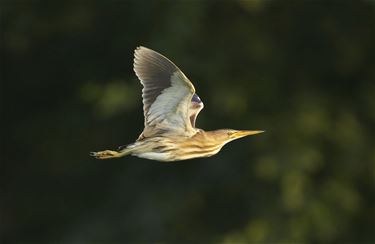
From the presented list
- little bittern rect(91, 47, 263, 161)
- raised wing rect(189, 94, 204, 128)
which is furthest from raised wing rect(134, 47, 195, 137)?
raised wing rect(189, 94, 204, 128)

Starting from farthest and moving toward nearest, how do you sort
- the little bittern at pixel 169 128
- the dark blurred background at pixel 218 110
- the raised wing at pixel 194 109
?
1. the dark blurred background at pixel 218 110
2. the raised wing at pixel 194 109
3. the little bittern at pixel 169 128

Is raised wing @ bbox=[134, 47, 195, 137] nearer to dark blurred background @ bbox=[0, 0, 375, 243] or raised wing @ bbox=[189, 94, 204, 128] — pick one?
raised wing @ bbox=[189, 94, 204, 128]

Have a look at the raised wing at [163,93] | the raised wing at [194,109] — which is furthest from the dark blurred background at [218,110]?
the raised wing at [163,93]

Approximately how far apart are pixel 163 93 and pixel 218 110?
13.4 feet

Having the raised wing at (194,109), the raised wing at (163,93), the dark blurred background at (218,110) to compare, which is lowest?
the dark blurred background at (218,110)

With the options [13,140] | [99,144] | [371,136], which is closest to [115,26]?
[99,144]

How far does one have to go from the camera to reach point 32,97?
7.61m

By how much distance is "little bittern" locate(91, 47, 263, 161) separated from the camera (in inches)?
103

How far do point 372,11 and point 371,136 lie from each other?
830 mm

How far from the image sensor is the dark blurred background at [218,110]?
6.80 meters

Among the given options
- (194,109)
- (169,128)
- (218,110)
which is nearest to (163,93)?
(169,128)

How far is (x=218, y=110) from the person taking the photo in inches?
267

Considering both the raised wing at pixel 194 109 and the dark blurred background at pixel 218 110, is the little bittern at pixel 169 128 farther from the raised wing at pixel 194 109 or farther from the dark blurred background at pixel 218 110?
the dark blurred background at pixel 218 110

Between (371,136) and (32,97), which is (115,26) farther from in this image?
(371,136)
